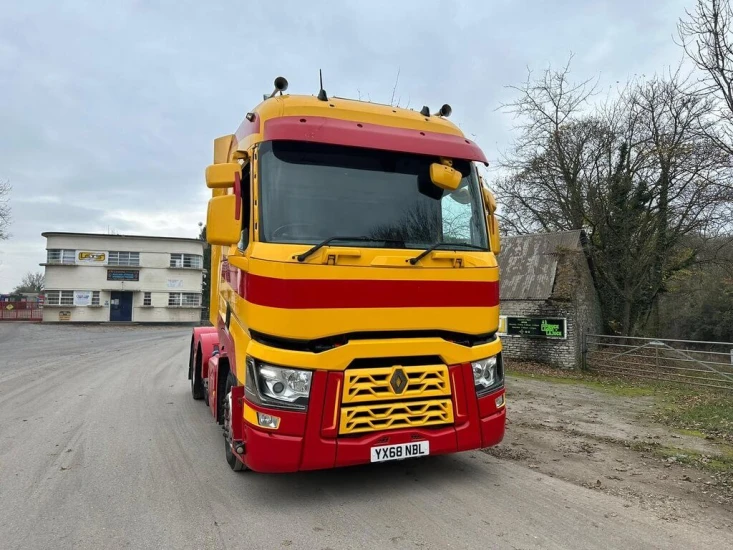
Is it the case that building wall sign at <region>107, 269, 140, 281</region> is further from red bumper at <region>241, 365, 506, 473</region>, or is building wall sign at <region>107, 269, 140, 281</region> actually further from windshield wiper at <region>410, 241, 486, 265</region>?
windshield wiper at <region>410, 241, 486, 265</region>

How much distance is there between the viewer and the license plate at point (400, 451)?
3.89 metres

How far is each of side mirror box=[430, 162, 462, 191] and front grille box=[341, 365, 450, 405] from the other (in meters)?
1.64

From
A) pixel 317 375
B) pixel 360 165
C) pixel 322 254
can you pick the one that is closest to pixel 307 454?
pixel 317 375

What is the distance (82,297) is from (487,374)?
4188 cm

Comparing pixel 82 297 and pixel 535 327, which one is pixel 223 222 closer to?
pixel 535 327

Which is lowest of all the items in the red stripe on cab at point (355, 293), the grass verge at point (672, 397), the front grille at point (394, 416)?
the grass verge at point (672, 397)

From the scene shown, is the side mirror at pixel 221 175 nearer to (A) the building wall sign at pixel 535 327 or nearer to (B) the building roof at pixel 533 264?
(A) the building wall sign at pixel 535 327

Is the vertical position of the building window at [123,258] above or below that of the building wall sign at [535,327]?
above

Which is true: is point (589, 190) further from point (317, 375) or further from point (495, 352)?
point (317, 375)

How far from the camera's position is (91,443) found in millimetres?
5859

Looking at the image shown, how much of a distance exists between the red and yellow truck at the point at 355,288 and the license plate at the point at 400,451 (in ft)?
0.04

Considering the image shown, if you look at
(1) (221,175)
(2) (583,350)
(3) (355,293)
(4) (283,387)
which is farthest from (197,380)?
(2) (583,350)

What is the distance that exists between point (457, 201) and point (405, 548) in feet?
9.64

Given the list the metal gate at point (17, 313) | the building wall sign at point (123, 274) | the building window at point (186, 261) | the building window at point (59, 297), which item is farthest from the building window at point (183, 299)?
the metal gate at point (17, 313)
